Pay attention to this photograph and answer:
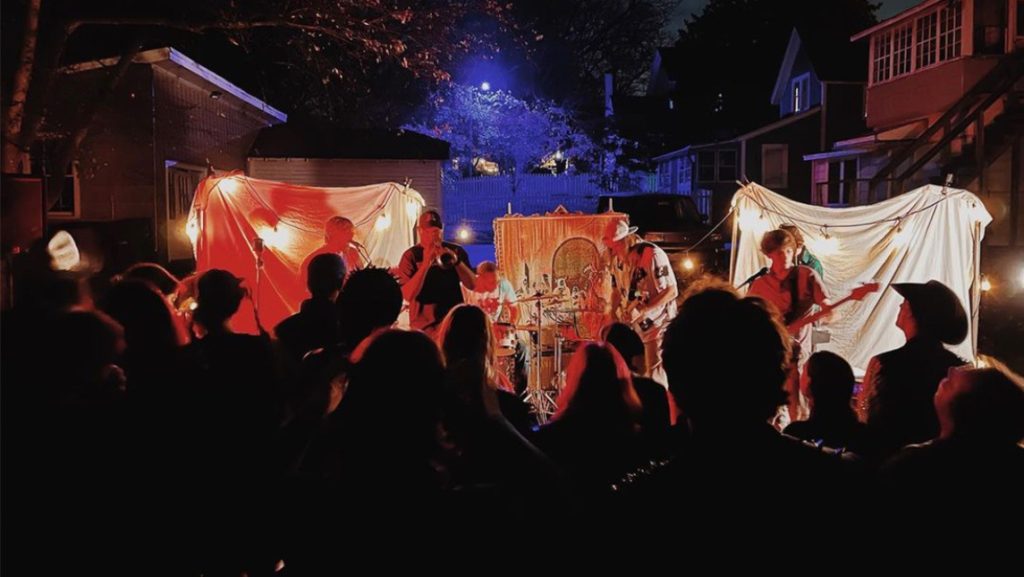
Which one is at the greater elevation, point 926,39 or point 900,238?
point 926,39

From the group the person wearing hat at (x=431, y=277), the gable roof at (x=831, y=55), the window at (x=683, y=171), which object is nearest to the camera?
the person wearing hat at (x=431, y=277)

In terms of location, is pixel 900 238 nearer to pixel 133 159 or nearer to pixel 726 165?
pixel 133 159

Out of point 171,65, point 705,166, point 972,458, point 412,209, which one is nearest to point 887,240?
point 412,209

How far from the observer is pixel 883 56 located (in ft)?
78.0

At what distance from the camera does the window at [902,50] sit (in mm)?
22359

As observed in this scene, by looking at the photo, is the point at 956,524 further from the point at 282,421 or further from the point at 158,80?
the point at 158,80

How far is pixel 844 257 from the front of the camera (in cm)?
870

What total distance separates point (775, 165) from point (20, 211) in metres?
30.3

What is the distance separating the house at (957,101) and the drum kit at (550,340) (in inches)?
482

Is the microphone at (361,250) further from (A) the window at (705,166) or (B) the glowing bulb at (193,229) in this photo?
(A) the window at (705,166)

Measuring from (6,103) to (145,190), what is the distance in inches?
210

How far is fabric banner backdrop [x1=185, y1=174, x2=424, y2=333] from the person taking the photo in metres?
8.52

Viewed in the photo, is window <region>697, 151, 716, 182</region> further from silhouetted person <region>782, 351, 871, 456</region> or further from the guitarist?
silhouetted person <region>782, 351, 871, 456</region>

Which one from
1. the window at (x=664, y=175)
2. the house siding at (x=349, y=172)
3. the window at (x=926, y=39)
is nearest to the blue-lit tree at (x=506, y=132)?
the window at (x=664, y=175)
